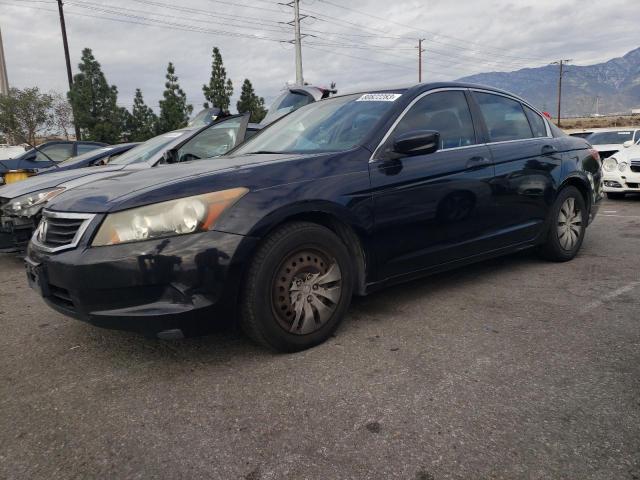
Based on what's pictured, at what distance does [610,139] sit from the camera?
12695 millimetres

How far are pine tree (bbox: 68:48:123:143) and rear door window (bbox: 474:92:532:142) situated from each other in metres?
25.5

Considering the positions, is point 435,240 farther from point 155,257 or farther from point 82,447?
point 82,447

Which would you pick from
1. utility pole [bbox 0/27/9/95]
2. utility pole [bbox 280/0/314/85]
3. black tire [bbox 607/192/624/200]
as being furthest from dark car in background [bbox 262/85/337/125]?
utility pole [bbox 0/27/9/95]

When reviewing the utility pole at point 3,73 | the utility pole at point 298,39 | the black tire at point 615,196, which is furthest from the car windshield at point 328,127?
the utility pole at point 3,73

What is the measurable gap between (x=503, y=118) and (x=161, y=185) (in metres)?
2.84

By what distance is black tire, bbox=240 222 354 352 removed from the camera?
254 cm

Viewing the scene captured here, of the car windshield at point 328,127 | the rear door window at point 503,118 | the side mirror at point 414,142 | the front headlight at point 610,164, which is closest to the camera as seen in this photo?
the side mirror at point 414,142

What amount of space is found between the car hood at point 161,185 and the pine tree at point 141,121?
87.7 feet

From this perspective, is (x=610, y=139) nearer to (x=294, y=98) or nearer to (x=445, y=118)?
(x=294, y=98)

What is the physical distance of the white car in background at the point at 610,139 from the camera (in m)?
12.1

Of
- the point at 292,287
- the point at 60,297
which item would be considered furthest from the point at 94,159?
the point at 292,287

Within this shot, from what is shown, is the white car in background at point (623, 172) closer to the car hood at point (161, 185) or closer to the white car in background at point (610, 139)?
the white car in background at point (610, 139)

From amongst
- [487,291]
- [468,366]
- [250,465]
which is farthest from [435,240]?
[250,465]

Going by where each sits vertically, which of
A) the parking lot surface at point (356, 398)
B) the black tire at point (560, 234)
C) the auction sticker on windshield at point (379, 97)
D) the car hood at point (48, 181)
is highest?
the auction sticker on windshield at point (379, 97)
